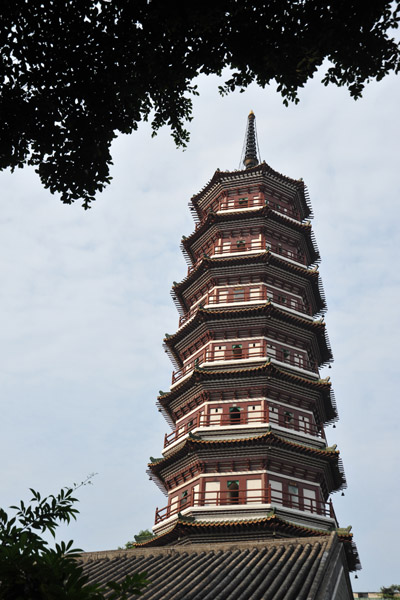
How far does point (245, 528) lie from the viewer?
79.1 ft

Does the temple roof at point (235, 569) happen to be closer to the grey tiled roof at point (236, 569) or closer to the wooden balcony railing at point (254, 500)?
the grey tiled roof at point (236, 569)

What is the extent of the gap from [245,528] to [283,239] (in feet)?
59.9

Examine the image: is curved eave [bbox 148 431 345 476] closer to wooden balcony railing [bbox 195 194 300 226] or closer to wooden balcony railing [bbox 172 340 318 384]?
wooden balcony railing [bbox 172 340 318 384]

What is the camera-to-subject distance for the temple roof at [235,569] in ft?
43.3

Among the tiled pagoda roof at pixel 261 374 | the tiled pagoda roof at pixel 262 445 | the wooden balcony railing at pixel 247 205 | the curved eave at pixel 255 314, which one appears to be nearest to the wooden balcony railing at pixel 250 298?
the curved eave at pixel 255 314

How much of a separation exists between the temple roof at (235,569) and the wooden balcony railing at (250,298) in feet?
53.2

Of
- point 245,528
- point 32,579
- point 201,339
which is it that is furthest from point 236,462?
point 32,579

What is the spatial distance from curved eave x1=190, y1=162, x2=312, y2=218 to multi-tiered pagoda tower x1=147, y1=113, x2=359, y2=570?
67 millimetres

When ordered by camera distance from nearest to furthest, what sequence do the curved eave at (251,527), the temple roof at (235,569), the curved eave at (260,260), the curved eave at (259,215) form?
the temple roof at (235,569) → the curved eave at (251,527) → the curved eave at (260,260) → the curved eave at (259,215)

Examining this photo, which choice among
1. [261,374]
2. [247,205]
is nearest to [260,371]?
[261,374]

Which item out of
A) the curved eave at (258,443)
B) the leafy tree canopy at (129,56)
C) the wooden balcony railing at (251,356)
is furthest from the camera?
the wooden balcony railing at (251,356)

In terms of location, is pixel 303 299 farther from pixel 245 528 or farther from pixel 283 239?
pixel 245 528

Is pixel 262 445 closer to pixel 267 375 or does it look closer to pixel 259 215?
pixel 267 375

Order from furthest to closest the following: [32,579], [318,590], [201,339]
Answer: [201,339]
[318,590]
[32,579]
